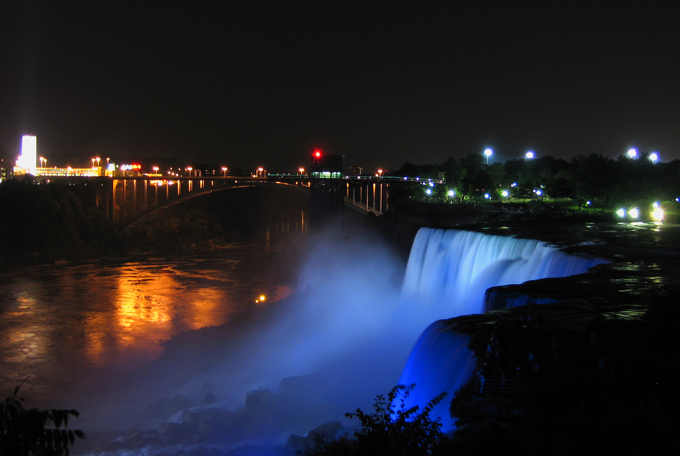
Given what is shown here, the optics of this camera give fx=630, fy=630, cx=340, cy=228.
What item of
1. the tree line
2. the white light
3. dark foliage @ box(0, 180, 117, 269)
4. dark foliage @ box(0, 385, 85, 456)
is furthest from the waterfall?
the white light

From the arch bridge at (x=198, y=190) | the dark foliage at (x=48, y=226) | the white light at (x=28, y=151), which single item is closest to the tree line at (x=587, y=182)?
the arch bridge at (x=198, y=190)

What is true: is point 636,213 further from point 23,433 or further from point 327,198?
point 327,198

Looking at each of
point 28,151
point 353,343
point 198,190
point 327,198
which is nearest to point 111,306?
point 353,343

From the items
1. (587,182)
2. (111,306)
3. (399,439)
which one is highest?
(587,182)

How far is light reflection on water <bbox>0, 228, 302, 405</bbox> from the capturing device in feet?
58.0

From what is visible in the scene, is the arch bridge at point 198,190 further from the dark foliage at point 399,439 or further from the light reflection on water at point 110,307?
the dark foliage at point 399,439

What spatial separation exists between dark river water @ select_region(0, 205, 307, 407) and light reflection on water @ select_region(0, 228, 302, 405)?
0.04 metres

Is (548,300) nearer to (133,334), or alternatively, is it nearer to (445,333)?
(445,333)

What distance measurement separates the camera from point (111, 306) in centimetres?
2578

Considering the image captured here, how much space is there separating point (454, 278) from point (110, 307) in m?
14.0

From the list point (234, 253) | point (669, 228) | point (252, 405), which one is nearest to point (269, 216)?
point (234, 253)

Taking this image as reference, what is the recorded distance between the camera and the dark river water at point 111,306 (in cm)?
1736

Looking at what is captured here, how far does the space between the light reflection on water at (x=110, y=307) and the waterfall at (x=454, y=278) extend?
25.0 feet

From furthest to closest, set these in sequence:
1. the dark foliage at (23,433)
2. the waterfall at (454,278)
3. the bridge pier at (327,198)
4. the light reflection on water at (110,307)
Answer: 1. the bridge pier at (327,198)
2. the light reflection on water at (110,307)
3. the waterfall at (454,278)
4. the dark foliage at (23,433)
